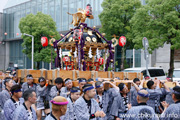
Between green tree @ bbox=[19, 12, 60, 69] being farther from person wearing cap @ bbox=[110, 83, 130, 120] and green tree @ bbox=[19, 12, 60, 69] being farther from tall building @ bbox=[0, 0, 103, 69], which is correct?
person wearing cap @ bbox=[110, 83, 130, 120]

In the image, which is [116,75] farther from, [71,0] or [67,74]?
[71,0]

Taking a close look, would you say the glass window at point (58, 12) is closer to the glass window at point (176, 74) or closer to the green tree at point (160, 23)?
the green tree at point (160, 23)

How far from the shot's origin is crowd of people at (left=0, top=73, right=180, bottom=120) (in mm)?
4125

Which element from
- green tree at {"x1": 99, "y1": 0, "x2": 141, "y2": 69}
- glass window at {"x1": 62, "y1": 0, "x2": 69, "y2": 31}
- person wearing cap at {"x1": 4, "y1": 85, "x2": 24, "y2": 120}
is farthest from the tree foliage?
person wearing cap at {"x1": 4, "y1": 85, "x2": 24, "y2": 120}

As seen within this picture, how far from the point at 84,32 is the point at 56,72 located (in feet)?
15.5

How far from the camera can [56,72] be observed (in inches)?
320

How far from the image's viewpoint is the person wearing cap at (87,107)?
185 inches

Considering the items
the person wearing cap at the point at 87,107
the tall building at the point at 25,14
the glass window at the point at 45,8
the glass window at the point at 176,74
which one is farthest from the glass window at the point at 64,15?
the person wearing cap at the point at 87,107

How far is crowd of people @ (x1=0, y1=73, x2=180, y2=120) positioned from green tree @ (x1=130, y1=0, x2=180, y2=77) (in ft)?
33.7

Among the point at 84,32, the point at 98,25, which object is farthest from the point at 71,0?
the point at 84,32

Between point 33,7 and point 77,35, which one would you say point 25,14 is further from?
point 77,35

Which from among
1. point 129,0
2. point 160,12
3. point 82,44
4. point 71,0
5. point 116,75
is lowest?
point 116,75

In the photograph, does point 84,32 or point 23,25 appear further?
point 23,25

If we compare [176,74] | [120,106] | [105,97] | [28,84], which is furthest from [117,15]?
[120,106]
